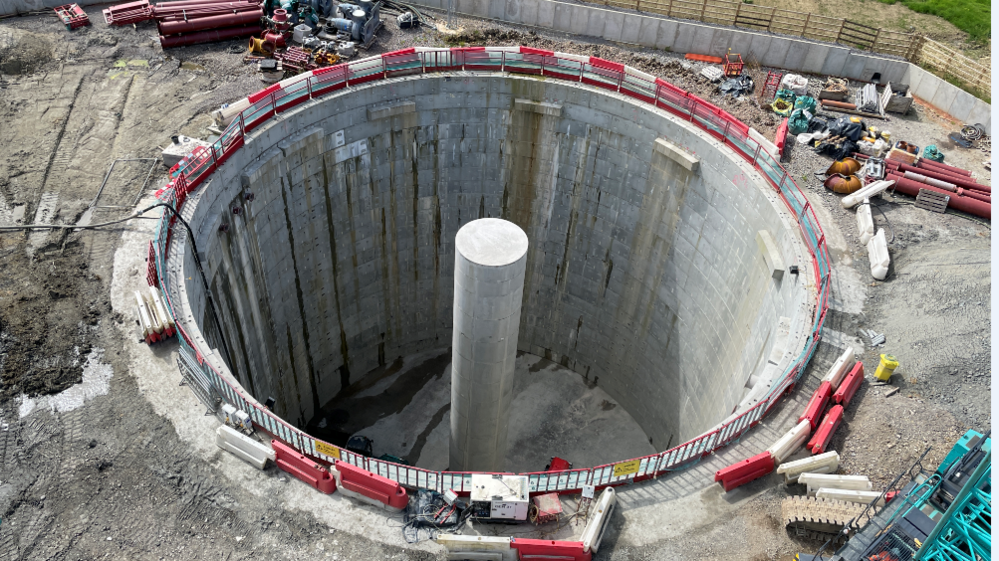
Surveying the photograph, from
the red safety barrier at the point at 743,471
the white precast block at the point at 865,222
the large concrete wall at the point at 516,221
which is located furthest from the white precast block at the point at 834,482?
the white precast block at the point at 865,222

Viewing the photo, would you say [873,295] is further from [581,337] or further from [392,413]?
[392,413]

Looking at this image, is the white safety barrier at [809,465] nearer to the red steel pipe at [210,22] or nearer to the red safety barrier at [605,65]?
the red safety barrier at [605,65]

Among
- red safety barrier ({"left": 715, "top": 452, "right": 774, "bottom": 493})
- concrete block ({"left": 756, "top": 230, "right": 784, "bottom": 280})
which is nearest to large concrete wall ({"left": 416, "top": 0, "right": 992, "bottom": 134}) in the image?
concrete block ({"left": 756, "top": 230, "right": 784, "bottom": 280})

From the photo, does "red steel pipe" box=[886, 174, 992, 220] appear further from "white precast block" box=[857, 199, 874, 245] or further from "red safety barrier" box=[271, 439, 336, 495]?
"red safety barrier" box=[271, 439, 336, 495]

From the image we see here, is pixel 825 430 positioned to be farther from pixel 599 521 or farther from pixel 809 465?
pixel 599 521

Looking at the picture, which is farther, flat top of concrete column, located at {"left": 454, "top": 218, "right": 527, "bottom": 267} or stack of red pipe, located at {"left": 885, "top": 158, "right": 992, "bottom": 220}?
stack of red pipe, located at {"left": 885, "top": 158, "right": 992, "bottom": 220}

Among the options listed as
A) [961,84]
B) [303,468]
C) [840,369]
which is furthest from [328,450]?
[961,84]
